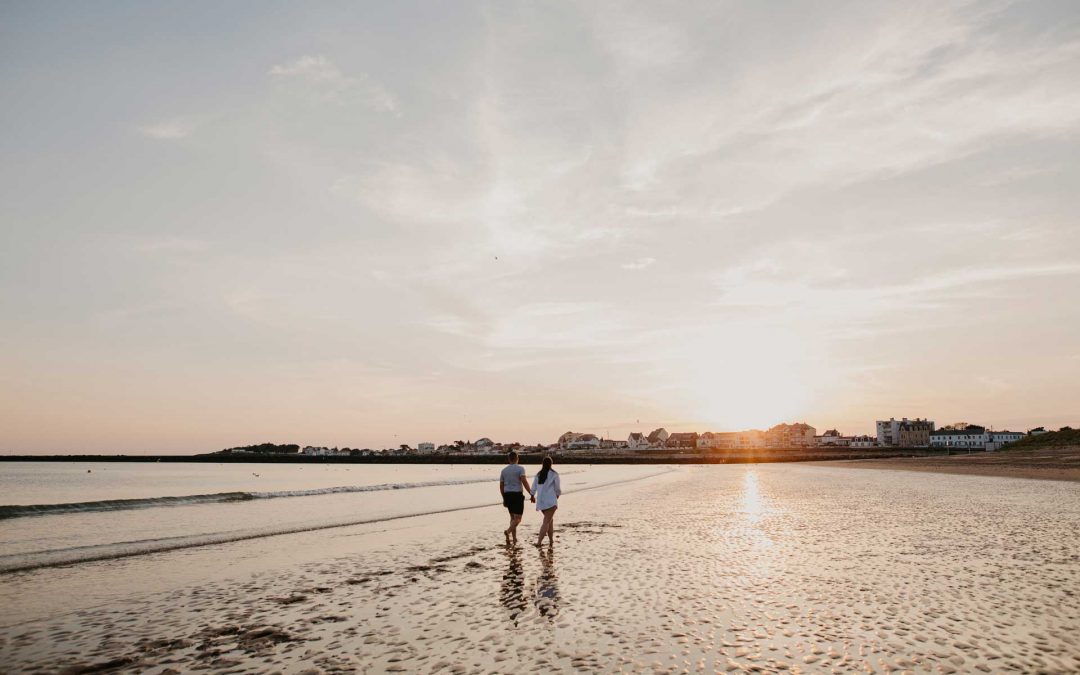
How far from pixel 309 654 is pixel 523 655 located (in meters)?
2.96

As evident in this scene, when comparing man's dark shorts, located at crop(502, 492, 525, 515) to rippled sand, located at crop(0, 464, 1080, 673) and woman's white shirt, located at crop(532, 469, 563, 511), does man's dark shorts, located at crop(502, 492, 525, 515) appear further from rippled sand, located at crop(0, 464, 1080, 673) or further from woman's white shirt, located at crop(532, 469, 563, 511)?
woman's white shirt, located at crop(532, 469, 563, 511)

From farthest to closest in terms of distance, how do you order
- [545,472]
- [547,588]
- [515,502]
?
[515,502], [545,472], [547,588]

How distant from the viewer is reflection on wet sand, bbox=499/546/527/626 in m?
10.3

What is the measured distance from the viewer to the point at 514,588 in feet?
38.9

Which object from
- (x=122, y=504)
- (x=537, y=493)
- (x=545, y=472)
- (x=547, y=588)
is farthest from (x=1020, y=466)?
(x=122, y=504)

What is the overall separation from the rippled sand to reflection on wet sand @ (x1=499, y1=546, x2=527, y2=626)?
52mm

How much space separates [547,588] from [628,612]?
2.41 meters

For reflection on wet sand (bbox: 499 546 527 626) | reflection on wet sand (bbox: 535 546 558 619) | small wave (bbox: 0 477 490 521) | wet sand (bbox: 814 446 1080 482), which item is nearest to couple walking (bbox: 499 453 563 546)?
reflection on wet sand (bbox: 535 546 558 619)

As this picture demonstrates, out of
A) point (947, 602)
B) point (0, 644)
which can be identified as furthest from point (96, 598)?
point (947, 602)

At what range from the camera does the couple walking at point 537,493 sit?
1664cm

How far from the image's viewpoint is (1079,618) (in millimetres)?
8961

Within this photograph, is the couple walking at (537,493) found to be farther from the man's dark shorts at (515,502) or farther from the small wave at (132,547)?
the small wave at (132,547)

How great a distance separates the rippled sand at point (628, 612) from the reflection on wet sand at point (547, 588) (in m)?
0.07

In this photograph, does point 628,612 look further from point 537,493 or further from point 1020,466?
point 1020,466
